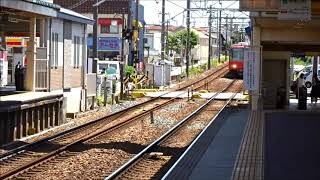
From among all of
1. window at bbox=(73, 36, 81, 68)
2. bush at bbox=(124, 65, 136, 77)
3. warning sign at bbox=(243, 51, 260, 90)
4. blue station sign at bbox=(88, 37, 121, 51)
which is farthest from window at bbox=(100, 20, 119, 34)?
warning sign at bbox=(243, 51, 260, 90)

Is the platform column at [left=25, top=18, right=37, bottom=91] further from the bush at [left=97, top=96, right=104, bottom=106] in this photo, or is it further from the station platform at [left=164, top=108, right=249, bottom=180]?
the bush at [left=97, top=96, right=104, bottom=106]

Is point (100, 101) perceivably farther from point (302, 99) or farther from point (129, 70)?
point (129, 70)

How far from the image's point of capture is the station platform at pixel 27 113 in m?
17.8

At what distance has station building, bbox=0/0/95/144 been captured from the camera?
18.8 metres

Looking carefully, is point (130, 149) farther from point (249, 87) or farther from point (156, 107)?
point (156, 107)

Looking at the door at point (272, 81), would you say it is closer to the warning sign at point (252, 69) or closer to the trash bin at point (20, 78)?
the warning sign at point (252, 69)

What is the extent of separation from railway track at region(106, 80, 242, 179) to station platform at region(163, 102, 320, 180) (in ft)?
1.35

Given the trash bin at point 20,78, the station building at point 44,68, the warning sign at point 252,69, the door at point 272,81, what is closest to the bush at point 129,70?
the station building at point 44,68

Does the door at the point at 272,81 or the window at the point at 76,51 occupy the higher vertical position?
the window at the point at 76,51

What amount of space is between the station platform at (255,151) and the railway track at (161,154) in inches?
16.2

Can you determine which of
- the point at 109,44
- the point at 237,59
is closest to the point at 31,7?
the point at 237,59

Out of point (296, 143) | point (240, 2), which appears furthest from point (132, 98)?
point (296, 143)

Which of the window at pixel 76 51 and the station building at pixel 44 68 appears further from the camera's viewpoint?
the window at pixel 76 51

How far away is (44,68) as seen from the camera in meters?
23.6
